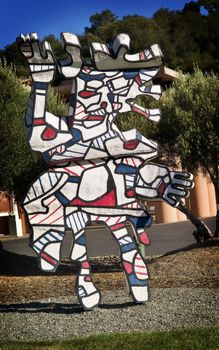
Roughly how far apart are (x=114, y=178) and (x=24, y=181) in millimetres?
5796

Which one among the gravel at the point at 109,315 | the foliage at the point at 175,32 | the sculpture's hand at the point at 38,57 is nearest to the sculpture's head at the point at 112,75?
the sculpture's hand at the point at 38,57

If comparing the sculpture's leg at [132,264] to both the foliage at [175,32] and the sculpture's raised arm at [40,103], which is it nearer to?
the sculpture's raised arm at [40,103]

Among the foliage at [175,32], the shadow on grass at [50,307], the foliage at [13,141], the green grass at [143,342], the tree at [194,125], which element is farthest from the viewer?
the foliage at [175,32]

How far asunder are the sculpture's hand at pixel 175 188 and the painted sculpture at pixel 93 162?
0.05 ft

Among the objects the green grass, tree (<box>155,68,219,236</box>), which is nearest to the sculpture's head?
the green grass

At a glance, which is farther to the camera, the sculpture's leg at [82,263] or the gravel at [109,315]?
the sculpture's leg at [82,263]

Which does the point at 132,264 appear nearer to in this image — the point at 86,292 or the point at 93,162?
the point at 86,292

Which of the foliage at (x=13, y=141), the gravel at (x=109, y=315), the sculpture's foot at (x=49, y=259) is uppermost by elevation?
the foliage at (x=13, y=141)

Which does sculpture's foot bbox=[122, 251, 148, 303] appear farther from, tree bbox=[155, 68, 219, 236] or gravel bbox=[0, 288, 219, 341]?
tree bbox=[155, 68, 219, 236]

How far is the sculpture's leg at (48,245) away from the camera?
7426mm

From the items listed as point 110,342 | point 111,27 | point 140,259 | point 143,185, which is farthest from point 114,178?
point 111,27

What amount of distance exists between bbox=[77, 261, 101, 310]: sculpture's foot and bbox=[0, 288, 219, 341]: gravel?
0.11m

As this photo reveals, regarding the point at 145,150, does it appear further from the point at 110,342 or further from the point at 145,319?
the point at 110,342

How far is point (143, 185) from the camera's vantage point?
26.2ft
